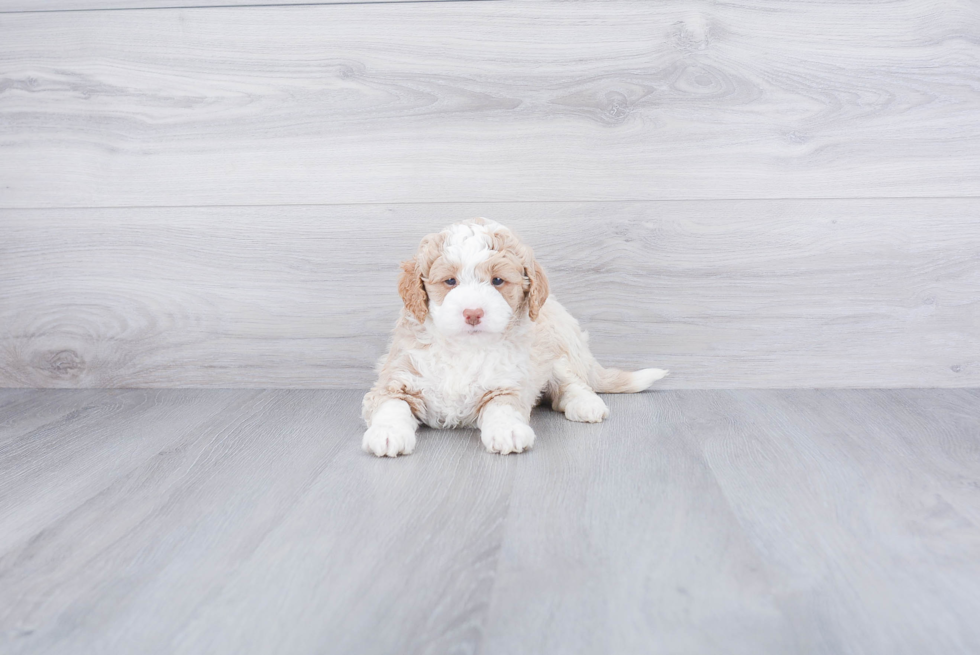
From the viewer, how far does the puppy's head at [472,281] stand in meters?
1.34

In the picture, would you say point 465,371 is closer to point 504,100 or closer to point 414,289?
point 414,289

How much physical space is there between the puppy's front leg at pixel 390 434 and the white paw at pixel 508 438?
15cm

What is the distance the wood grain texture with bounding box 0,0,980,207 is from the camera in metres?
1.72

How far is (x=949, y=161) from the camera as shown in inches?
68.5

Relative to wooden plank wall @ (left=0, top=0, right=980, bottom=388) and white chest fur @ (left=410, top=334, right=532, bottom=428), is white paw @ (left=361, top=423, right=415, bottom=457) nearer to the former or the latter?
white chest fur @ (left=410, top=334, right=532, bottom=428)

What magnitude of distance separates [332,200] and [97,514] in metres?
0.97

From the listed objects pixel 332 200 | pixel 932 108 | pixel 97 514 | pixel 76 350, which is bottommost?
pixel 76 350

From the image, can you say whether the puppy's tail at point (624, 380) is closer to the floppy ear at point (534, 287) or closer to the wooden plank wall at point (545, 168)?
the wooden plank wall at point (545, 168)

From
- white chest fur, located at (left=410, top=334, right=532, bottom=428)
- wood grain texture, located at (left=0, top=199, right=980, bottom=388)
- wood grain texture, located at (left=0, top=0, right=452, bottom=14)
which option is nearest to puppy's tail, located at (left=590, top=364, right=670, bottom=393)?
wood grain texture, located at (left=0, top=199, right=980, bottom=388)

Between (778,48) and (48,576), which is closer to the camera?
(48,576)

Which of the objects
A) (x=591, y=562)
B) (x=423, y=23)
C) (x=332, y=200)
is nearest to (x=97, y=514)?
(x=591, y=562)

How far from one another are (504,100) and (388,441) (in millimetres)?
905

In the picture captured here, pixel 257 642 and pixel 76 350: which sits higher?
pixel 257 642

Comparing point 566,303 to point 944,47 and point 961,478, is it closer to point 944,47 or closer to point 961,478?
point 961,478
